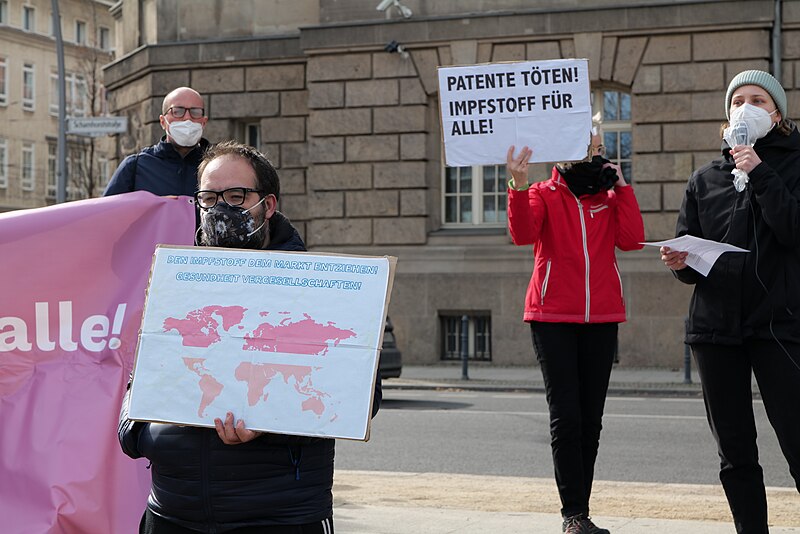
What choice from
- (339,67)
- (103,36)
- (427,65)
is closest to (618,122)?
(427,65)

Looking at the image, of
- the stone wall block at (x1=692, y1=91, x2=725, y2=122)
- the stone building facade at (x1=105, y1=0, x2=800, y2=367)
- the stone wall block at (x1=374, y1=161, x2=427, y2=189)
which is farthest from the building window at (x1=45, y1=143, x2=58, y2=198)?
the stone wall block at (x1=692, y1=91, x2=725, y2=122)

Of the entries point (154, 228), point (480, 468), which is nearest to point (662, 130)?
point (480, 468)

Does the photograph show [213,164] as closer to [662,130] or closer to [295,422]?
[295,422]

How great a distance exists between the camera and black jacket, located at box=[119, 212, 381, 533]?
343cm

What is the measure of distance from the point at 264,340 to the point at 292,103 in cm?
2137

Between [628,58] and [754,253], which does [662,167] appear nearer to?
[628,58]

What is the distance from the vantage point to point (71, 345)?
5.23 meters

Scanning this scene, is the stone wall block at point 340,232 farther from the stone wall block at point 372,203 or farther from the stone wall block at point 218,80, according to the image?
the stone wall block at point 218,80

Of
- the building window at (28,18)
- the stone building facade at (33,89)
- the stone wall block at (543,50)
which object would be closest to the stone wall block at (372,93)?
the stone wall block at (543,50)

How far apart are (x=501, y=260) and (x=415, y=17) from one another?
14.3 feet

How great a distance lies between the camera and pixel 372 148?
910 inches

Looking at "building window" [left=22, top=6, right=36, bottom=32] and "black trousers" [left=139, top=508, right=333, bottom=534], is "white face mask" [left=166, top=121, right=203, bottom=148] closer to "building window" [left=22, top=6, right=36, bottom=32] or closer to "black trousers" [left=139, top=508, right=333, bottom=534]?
"black trousers" [left=139, top=508, right=333, bottom=534]

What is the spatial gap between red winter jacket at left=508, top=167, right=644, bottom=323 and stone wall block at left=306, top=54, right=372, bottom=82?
16785mm

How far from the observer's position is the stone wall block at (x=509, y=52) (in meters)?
22.0
